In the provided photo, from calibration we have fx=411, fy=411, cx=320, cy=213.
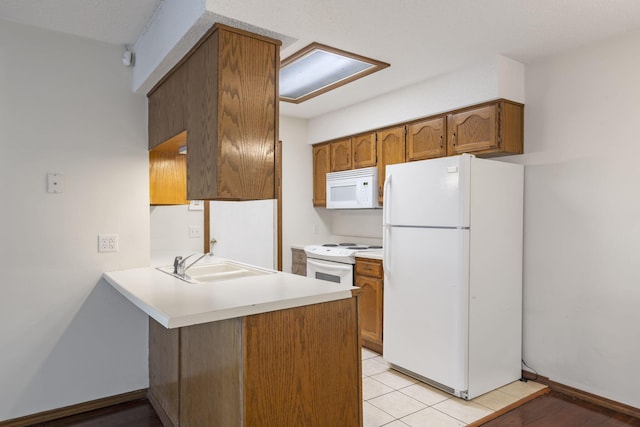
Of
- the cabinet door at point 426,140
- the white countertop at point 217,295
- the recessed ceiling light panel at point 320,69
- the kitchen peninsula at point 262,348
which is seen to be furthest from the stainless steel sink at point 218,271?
the cabinet door at point 426,140

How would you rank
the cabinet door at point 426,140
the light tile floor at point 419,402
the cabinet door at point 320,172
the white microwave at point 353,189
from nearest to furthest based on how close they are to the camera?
the light tile floor at point 419,402 → the cabinet door at point 426,140 → the white microwave at point 353,189 → the cabinet door at point 320,172

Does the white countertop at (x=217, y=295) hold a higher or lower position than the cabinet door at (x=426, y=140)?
lower

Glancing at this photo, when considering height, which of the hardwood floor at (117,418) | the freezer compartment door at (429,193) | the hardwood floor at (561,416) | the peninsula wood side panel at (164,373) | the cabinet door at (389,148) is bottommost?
the hardwood floor at (117,418)

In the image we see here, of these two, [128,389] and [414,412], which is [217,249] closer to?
[128,389]

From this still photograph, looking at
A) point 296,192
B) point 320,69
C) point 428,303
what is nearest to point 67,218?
point 320,69

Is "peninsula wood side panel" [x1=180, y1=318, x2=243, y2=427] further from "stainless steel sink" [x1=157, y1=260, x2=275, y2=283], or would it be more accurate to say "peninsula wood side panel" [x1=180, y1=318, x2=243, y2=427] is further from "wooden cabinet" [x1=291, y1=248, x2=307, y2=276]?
"wooden cabinet" [x1=291, y1=248, x2=307, y2=276]

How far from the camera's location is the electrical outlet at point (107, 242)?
105 inches

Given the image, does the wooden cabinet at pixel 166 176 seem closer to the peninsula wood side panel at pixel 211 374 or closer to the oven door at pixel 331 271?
the peninsula wood side panel at pixel 211 374

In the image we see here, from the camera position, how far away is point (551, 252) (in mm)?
2982

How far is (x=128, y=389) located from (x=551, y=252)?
10.2ft

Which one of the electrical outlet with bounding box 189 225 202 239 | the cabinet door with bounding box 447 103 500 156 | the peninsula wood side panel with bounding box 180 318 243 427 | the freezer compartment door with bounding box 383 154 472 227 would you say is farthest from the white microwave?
the peninsula wood side panel with bounding box 180 318 243 427

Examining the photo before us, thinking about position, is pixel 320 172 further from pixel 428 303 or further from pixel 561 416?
pixel 561 416

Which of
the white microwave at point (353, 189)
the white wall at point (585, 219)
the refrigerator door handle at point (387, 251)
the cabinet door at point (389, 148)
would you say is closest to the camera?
the white wall at point (585, 219)

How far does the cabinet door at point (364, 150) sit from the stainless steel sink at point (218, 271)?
1.84 metres
